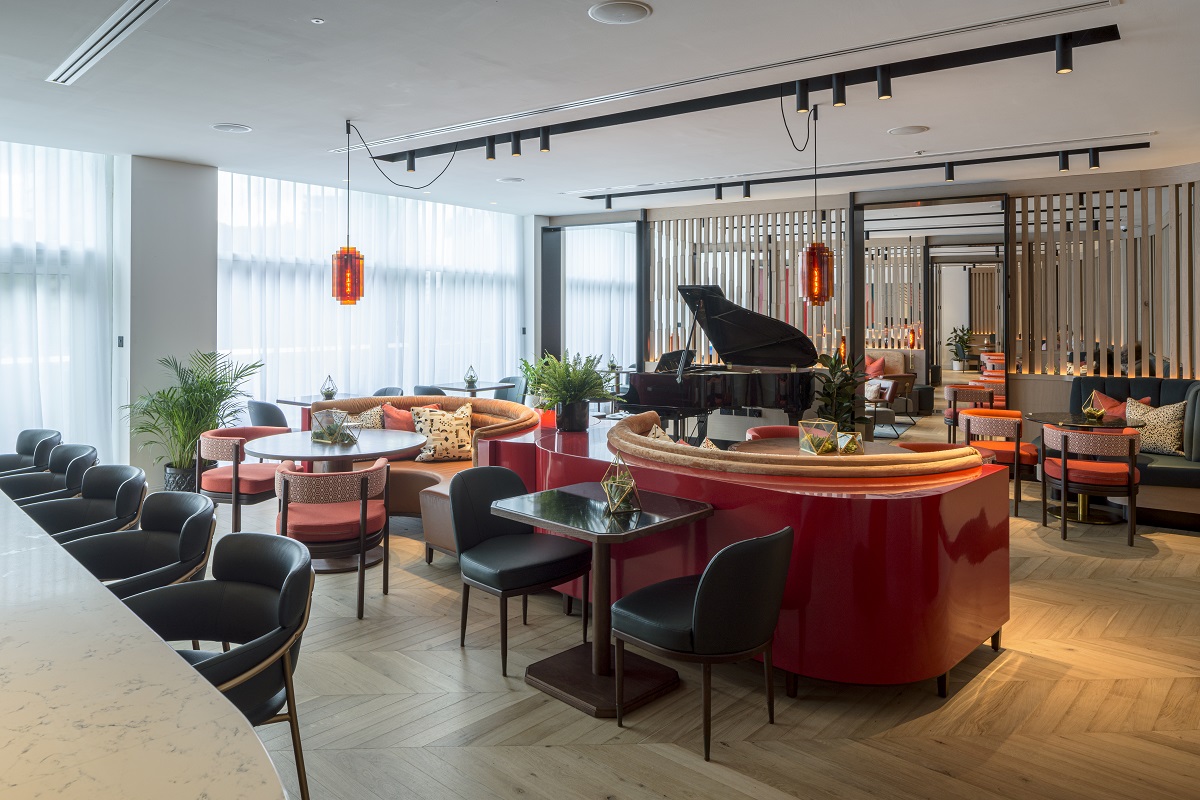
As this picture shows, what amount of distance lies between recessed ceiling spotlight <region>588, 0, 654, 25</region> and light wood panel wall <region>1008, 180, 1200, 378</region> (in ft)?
20.3

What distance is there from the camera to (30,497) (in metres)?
3.86

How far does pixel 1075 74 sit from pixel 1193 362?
14.4 feet

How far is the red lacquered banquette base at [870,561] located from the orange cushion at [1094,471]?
303 centimetres

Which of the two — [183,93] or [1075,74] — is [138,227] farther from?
→ [1075,74]

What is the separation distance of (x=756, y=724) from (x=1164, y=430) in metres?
5.65

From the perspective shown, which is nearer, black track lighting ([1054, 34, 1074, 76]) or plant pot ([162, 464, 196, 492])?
black track lighting ([1054, 34, 1074, 76])

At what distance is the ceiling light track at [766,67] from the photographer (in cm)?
412

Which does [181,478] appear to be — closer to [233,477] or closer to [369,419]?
[369,419]

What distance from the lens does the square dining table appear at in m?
3.36

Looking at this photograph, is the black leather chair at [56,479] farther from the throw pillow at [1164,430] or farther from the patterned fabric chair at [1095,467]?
the throw pillow at [1164,430]

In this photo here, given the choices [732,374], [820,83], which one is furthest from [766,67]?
[732,374]

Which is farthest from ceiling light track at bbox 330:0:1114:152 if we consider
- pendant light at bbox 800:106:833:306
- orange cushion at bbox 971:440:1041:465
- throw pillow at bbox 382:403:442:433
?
orange cushion at bbox 971:440:1041:465

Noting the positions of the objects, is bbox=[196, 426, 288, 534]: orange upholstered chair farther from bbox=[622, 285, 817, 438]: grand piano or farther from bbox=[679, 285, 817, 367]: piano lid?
bbox=[679, 285, 817, 367]: piano lid

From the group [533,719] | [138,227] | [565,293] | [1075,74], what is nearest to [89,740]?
[533,719]
